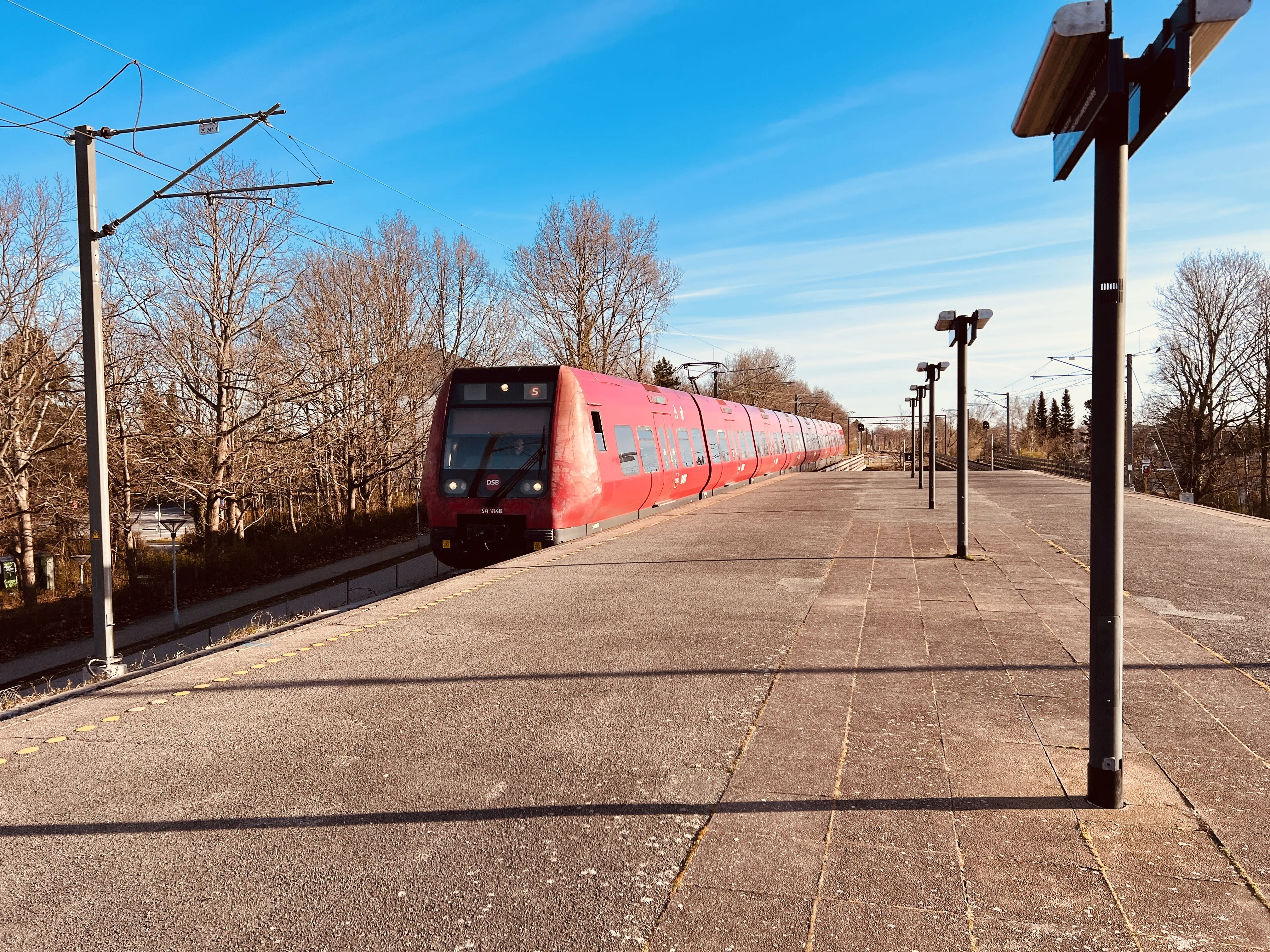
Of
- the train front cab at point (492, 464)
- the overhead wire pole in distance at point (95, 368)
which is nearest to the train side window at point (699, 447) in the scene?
the train front cab at point (492, 464)

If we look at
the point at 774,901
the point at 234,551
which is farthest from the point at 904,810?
the point at 234,551

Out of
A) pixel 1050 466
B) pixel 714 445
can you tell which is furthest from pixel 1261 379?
pixel 714 445

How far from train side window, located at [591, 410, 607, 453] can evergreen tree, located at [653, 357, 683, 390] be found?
4657 centimetres

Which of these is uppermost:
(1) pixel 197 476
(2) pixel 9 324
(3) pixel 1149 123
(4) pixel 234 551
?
(2) pixel 9 324

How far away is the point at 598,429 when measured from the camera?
46.2 ft

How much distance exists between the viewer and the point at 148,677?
5.79 metres

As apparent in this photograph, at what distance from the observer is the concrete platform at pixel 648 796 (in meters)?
2.71

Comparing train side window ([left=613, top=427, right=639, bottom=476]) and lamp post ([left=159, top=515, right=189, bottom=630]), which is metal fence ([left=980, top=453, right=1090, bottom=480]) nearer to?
train side window ([left=613, top=427, right=639, bottom=476])

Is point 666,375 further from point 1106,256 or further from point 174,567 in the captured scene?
point 1106,256

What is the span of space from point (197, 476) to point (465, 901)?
1013 inches

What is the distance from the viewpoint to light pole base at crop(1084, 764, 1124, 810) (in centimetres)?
339

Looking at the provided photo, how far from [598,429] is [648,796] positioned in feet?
35.2

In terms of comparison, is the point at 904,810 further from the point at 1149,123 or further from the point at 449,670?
the point at 449,670

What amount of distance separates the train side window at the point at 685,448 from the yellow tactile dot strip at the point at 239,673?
1120cm
